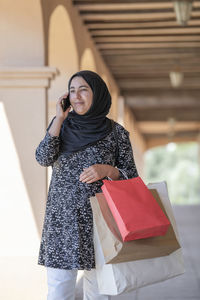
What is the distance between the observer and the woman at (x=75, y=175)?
3154 millimetres

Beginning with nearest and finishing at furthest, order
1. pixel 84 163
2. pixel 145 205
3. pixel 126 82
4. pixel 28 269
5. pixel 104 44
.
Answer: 1. pixel 145 205
2. pixel 84 163
3. pixel 28 269
4. pixel 104 44
5. pixel 126 82

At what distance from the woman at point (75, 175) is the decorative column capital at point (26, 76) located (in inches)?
76.0

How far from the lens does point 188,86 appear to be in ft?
50.6

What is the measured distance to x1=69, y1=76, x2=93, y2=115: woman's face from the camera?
3.24m

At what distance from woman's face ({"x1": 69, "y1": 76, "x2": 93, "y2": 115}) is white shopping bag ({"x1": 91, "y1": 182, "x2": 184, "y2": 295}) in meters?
0.56

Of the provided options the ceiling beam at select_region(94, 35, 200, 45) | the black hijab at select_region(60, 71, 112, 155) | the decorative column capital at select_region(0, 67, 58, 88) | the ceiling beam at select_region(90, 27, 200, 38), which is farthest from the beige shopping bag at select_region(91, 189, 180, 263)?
the ceiling beam at select_region(94, 35, 200, 45)

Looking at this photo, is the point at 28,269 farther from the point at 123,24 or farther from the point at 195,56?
the point at 195,56

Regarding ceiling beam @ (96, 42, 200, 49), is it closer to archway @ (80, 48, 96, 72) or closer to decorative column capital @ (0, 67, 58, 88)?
archway @ (80, 48, 96, 72)

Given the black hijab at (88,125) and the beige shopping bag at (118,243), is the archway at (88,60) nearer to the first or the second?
the black hijab at (88,125)

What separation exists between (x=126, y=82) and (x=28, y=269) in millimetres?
9881

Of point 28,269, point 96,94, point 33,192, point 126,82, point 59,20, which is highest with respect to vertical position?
point 126,82

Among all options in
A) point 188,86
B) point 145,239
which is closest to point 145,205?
point 145,239

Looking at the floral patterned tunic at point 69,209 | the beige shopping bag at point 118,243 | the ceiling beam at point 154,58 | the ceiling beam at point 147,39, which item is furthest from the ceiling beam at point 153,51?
the beige shopping bag at point 118,243

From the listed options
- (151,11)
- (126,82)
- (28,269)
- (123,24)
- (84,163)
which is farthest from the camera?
(126,82)
